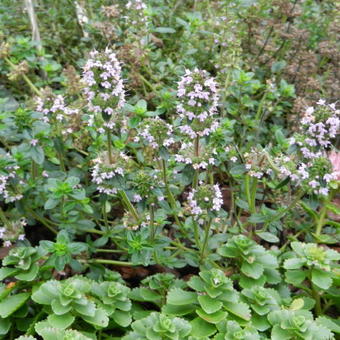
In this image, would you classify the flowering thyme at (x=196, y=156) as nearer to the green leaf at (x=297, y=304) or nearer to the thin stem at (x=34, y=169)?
the green leaf at (x=297, y=304)

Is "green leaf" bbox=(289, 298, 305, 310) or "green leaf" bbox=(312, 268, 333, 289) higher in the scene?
"green leaf" bbox=(312, 268, 333, 289)

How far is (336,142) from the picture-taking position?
10.3 ft

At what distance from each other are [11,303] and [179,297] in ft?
2.36

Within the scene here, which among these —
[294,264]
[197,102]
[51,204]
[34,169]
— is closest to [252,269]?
[294,264]

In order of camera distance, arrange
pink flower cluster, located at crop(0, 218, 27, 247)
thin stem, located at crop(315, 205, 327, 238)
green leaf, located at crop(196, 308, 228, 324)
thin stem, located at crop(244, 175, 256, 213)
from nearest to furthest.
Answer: green leaf, located at crop(196, 308, 228, 324) → pink flower cluster, located at crop(0, 218, 27, 247) → thin stem, located at crop(244, 175, 256, 213) → thin stem, located at crop(315, 205, 327, 238)

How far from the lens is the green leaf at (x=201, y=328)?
6.49 feet

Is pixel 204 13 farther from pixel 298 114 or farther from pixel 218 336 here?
pixel 218 336

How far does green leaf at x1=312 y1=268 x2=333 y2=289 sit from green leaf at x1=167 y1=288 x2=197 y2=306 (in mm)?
538

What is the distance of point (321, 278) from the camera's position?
2.16 metres

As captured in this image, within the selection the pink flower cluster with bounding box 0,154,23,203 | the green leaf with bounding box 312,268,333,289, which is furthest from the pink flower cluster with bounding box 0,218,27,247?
the green leaf with bounding box 312,268,333,289

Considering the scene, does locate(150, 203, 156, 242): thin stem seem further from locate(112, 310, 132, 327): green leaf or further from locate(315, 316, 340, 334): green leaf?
locate(315, 316, 340, 334): green leaf

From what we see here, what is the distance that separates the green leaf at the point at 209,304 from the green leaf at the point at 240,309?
1.9 inches

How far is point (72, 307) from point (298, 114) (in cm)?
177

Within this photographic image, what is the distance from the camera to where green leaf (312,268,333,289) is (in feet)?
6.96
